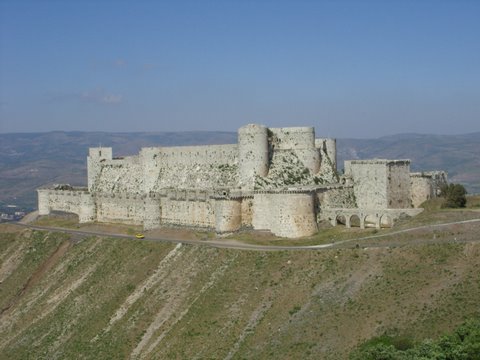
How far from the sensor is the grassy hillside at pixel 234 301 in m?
53.3

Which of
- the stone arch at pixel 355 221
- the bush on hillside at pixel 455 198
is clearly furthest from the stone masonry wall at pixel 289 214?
the bush on hillside at pixel 455 198

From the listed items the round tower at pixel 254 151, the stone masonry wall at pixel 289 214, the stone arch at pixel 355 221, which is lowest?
the stone arch at pixel 355 221

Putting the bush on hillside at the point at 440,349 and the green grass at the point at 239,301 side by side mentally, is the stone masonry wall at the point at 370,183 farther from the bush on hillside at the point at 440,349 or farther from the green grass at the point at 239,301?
the bush on hillside at the point at 440,349

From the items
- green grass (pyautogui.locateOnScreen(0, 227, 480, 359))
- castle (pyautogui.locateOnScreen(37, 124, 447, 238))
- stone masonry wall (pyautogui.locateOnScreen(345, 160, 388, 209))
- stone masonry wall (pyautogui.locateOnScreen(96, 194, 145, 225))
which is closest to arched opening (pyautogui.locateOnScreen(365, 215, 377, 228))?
castle (pyautogui.locateOnScreen(37, 124, 447, 238))

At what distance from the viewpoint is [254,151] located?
85.4 metres

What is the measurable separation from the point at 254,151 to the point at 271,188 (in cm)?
604

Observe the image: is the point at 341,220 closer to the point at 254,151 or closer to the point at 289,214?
the point at 289,214

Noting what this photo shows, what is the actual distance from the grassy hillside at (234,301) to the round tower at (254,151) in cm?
1248

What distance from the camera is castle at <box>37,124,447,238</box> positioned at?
80.2 m

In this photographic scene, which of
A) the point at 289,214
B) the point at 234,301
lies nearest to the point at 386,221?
the point at 289,214

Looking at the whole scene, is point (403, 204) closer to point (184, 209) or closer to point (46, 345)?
point (184, 209)

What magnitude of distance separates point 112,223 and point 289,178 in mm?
28688

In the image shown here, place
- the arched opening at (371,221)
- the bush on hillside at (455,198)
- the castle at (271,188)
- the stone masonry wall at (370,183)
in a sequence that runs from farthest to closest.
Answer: the stone masonry wall at (370,183), the arched opening at (371,221), the castle at (271,188), the bush on hillside at (455,198)

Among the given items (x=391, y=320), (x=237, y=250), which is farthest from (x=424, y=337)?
(x=237, y=250)
